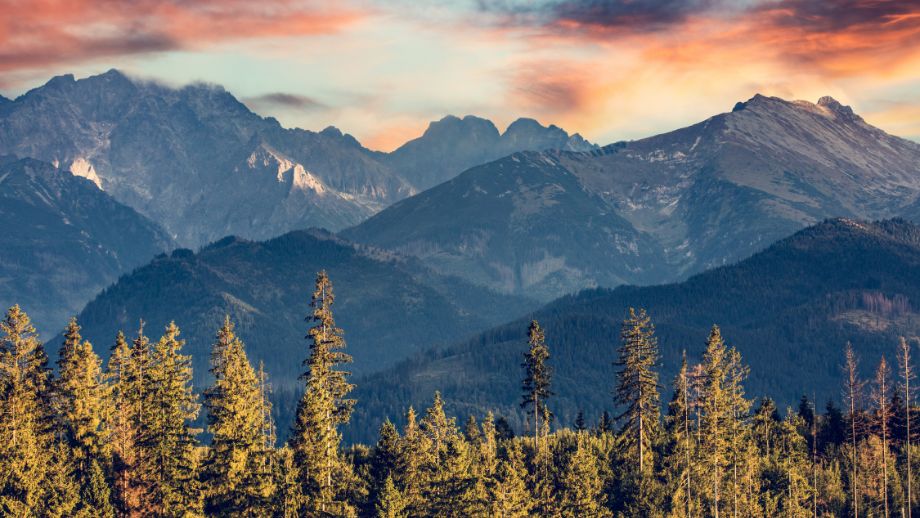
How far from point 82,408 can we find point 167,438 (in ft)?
35.0

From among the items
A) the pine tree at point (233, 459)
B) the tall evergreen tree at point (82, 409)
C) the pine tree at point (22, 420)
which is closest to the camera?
the pine tree at point (22, 420)

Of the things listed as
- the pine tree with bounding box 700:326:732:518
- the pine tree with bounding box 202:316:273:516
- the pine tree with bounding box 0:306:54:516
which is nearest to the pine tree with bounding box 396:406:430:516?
the pine tree with bounding box 202:316:273:516

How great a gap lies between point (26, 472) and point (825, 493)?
94.7 meters

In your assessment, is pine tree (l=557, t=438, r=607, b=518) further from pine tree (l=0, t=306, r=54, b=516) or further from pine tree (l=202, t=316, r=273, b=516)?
pine tree (l=0, t=306, r=54, b=516)

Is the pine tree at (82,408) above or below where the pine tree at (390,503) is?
above

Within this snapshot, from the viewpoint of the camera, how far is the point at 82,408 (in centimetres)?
13712

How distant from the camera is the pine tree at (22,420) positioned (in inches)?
4985

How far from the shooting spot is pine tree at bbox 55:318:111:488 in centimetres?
13675

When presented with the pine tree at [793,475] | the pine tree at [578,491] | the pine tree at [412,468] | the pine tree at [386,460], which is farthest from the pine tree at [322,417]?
the pine tree at [793,475]

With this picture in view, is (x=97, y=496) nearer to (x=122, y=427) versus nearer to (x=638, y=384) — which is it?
(x=122, y=427)

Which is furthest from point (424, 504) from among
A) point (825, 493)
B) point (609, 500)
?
point (825, 493)

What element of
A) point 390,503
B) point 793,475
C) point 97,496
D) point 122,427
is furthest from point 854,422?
point 97,496

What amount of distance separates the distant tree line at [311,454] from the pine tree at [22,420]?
177 millimetres

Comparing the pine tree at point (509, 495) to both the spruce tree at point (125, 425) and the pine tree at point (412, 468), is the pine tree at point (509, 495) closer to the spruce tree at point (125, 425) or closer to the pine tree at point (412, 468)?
the pine tree at point (412, 468)
